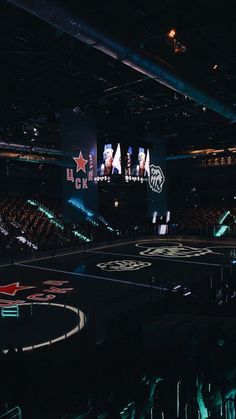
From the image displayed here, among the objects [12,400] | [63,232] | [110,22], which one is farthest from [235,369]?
[63,232]

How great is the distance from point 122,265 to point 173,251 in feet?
15.2

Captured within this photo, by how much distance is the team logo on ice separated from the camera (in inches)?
755

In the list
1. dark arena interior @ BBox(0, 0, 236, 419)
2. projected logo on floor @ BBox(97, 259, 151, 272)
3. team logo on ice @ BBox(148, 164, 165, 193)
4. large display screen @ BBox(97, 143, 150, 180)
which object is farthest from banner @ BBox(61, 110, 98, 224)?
team logo on ice @ BBox(148, 164, 165, 193)

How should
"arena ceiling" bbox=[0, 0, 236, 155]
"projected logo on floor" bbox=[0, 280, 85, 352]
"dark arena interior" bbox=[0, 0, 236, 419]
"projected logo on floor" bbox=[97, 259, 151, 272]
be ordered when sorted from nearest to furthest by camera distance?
"dark arena interior" bbox=[0, 0, 236, 419] → "projected logo on floor" bbox=[0, 280, 85, 352] → "arena ceiling" bbox=[0, 0, 236, 155] → "projected logo on floor" bbox=[97, 259, 151, 272]

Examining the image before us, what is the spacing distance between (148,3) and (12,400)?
27.7 ft

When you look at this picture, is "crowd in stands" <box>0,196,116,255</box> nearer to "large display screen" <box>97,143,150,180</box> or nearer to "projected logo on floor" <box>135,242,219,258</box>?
"projected logo on floor" <box>135,242,219,258</box>

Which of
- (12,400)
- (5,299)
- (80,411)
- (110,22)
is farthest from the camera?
(5,299)

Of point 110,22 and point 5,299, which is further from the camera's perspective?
point 5,299

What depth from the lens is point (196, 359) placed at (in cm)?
416

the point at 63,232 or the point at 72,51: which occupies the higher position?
the point at 72,51

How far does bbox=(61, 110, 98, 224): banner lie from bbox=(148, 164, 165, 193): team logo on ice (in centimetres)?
541

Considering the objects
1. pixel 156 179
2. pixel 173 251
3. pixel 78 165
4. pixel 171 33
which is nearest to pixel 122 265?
pixel 78 165

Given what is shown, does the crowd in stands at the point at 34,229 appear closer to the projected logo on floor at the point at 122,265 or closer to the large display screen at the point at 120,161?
the projected logo on floor at the point at 122,265

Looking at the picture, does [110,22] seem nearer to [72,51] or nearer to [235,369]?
[72,51]
